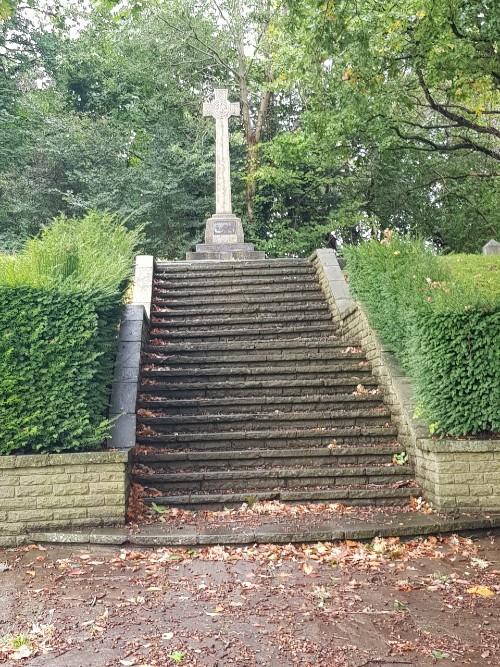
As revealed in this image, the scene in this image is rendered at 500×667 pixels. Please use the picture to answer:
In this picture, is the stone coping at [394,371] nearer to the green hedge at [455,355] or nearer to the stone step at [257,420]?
the green hedge at [455,355]

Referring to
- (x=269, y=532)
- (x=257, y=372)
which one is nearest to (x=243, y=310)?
(x=257, y=372)

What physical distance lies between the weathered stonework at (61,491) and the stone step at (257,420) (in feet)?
5.71

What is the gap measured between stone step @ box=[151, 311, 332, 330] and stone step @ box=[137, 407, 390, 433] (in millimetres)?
2711

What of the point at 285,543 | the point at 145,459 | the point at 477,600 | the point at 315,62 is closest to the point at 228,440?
the point at 145,459

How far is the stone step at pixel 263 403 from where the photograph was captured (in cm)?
815

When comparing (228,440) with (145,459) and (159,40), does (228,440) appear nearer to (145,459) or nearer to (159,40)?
(145,459)

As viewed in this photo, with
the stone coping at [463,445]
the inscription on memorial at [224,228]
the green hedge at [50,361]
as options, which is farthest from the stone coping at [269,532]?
the inscription on memorial at [224,228]

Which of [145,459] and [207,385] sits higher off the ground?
[207,385]

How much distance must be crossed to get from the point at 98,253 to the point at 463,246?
1579cm

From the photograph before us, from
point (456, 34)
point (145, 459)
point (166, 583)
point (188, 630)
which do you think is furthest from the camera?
point (456, 34)

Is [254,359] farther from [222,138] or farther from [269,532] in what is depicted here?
[222,138]

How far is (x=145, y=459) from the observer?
279 inches

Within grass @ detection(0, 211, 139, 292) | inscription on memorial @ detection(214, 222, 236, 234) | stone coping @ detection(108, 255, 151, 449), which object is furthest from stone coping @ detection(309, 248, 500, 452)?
inscription on memorial @ detection(214, 222, 236, 234)

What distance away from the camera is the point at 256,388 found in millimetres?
8539
